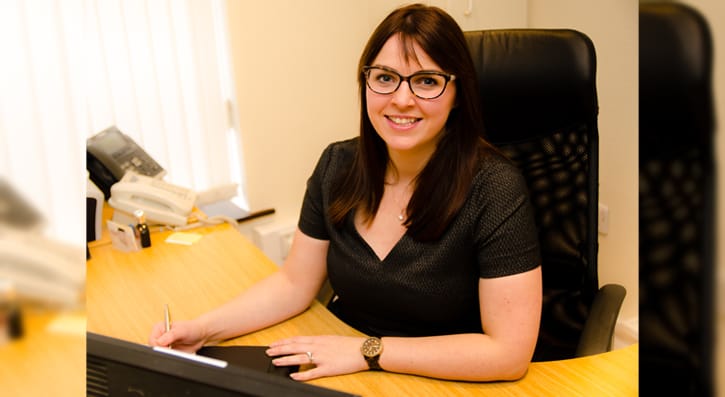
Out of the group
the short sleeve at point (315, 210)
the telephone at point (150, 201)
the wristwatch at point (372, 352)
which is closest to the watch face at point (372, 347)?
the wristwatch at point (372, 352)

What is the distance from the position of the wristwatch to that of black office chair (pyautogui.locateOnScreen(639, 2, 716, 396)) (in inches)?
37.4

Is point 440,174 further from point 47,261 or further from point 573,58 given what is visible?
point 47,261

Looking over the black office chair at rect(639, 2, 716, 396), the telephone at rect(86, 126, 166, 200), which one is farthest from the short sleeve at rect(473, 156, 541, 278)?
the telephone at rect(86, 126, 166, 200)

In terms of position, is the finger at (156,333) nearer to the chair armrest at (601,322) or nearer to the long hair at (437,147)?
the long hair at (437,147)

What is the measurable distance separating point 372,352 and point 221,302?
46cm

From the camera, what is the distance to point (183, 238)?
1.75 metres

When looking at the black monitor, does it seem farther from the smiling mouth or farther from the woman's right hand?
the smiling mouth

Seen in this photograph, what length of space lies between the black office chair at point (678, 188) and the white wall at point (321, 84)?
2097 mm

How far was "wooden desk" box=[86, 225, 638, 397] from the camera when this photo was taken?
102cm

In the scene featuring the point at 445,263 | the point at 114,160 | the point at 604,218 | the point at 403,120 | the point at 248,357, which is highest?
the point at 403,120

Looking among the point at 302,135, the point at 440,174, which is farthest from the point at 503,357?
the point at 302,135

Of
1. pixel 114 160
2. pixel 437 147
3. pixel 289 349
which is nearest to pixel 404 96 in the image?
pixel 437 147

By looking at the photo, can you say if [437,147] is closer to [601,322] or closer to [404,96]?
[404,96]

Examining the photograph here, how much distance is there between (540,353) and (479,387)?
439mm
